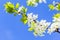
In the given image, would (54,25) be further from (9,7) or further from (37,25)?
(9,7)

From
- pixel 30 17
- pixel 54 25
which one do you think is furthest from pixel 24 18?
pixel 54 25

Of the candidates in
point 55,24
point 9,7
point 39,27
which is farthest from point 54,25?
point 9,7

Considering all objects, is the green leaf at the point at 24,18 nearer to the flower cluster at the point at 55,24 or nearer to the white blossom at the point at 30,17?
the white blossom at the point at 30,17

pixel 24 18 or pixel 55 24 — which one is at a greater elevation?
pixel 24 18

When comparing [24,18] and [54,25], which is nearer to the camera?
[54,25]

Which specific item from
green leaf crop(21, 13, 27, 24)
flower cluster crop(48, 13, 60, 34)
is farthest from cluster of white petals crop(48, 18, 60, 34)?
green leaf crop(21, 13, 27, 24)

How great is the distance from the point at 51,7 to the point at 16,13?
0.53 m

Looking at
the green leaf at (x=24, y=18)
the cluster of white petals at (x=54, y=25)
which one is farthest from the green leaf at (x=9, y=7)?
the cluster of white petals at (x=54, y=25)

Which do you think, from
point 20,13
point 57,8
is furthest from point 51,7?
point 20,13

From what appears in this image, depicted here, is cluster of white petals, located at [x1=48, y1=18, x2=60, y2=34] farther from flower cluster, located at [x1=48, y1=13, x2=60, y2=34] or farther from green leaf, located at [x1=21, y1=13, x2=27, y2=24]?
green leaf, located at [x1=21, y1=13, x2=27, y2=24]

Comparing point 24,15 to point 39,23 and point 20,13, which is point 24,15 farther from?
point 39,23

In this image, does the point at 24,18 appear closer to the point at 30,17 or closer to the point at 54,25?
the point at 30,17

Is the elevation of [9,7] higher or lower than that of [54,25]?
higher

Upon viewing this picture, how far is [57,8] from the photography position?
246 centimetres
